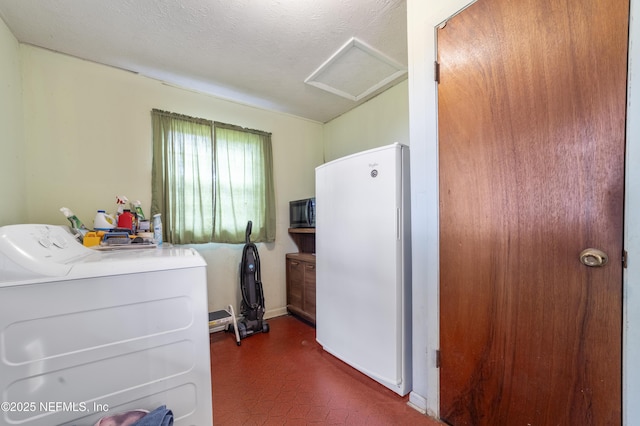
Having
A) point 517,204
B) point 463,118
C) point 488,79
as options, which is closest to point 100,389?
point 517,204

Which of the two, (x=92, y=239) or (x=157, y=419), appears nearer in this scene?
(x=157, y=419)

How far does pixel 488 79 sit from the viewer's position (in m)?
1.19

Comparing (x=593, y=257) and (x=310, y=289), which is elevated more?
(x=593, y=257)

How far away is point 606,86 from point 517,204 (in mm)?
487

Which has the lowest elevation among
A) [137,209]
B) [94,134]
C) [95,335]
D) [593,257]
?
[95,335]

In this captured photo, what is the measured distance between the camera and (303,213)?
9.68ft

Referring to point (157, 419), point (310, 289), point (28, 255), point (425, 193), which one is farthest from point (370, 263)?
point (28, 255)

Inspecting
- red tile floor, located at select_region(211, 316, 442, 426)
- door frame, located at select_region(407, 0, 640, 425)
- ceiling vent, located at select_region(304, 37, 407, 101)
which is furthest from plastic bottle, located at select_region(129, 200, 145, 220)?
door frame, located at select_region(407, 0, 640, 425)

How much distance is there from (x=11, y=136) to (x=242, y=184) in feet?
5.50

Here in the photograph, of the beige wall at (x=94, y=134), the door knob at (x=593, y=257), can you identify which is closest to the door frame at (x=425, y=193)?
the door knob at (x=593, y=257)

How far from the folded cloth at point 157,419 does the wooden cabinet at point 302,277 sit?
6.20ft

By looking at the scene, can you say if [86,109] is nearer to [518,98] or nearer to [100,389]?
[100,389]

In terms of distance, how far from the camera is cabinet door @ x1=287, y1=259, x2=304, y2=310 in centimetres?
293

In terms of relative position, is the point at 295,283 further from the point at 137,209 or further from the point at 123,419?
the point at 123,419
